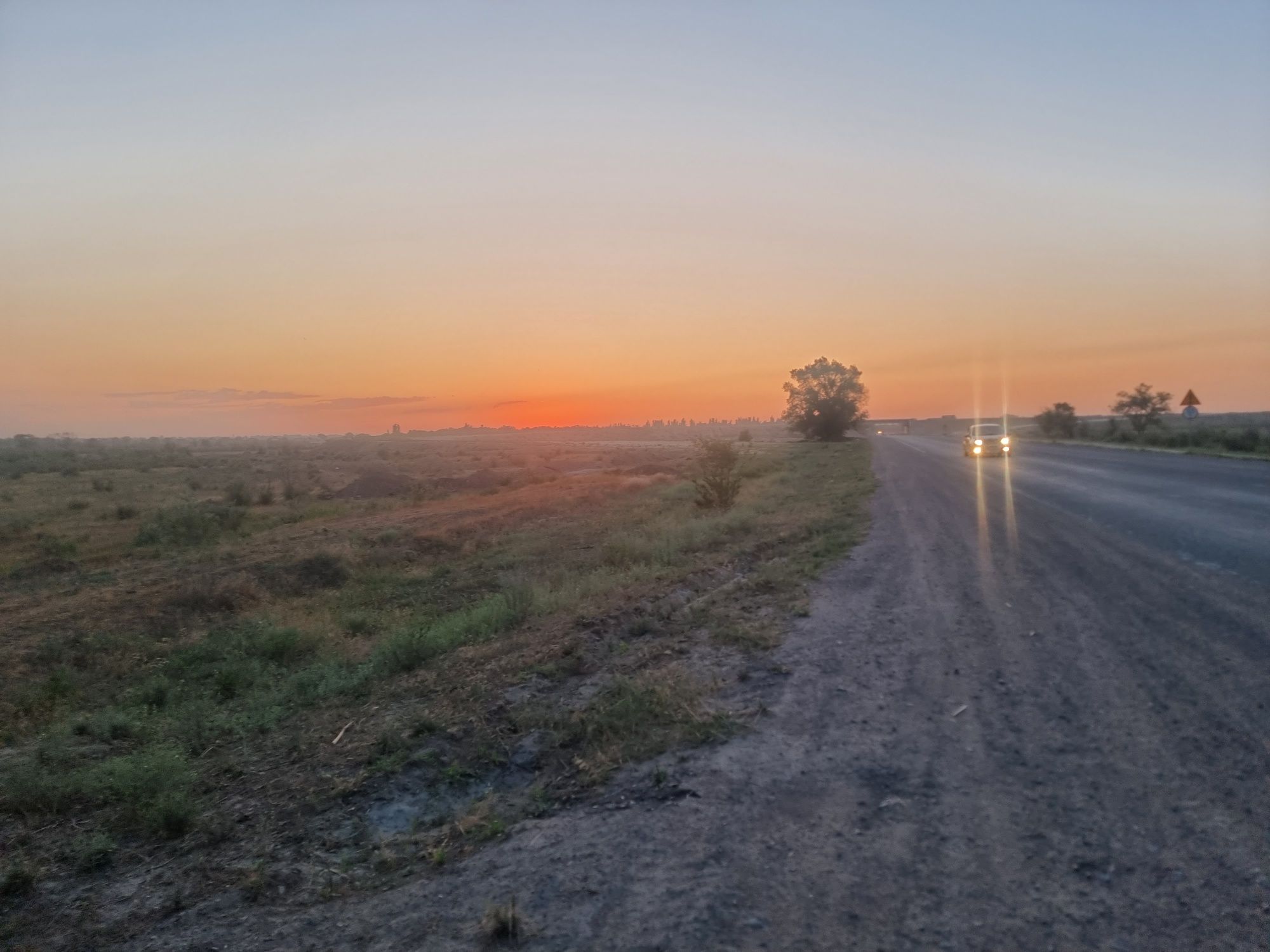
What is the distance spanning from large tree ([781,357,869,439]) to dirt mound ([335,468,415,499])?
6162 centimetres

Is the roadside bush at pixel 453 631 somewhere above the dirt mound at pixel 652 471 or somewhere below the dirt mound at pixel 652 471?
below

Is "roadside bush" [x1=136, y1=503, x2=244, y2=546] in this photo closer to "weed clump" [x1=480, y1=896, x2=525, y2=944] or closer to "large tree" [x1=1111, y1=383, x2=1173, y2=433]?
"weed clump" [x1=480, y1=896, x2=525, y2=944]

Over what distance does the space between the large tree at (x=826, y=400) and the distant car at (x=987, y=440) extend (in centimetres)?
4838

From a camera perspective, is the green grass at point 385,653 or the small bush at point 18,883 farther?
the green grass at point 385,653

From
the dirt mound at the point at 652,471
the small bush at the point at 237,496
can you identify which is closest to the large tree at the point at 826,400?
the dirt mound at the point at 652,471

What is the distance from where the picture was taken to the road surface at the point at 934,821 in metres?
4.11

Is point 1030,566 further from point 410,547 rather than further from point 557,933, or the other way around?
point 410,547

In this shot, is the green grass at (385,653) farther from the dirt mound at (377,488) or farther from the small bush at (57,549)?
the dirt mound at (377,488)

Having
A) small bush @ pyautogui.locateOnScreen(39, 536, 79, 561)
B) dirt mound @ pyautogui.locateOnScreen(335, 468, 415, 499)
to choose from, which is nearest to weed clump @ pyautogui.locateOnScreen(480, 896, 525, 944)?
small bush @ pyautogui.locateOnScreen(39, 536, 79, 561)

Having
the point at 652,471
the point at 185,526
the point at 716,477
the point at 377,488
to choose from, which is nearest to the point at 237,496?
the point at 377,488

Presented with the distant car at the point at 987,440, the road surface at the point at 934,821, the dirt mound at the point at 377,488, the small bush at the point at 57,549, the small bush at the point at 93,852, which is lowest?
the small bush at the point at 93,852

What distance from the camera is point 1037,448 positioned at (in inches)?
2313

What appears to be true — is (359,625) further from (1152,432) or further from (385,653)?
(1152,432)

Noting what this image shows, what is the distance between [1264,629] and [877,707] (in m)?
4.49
